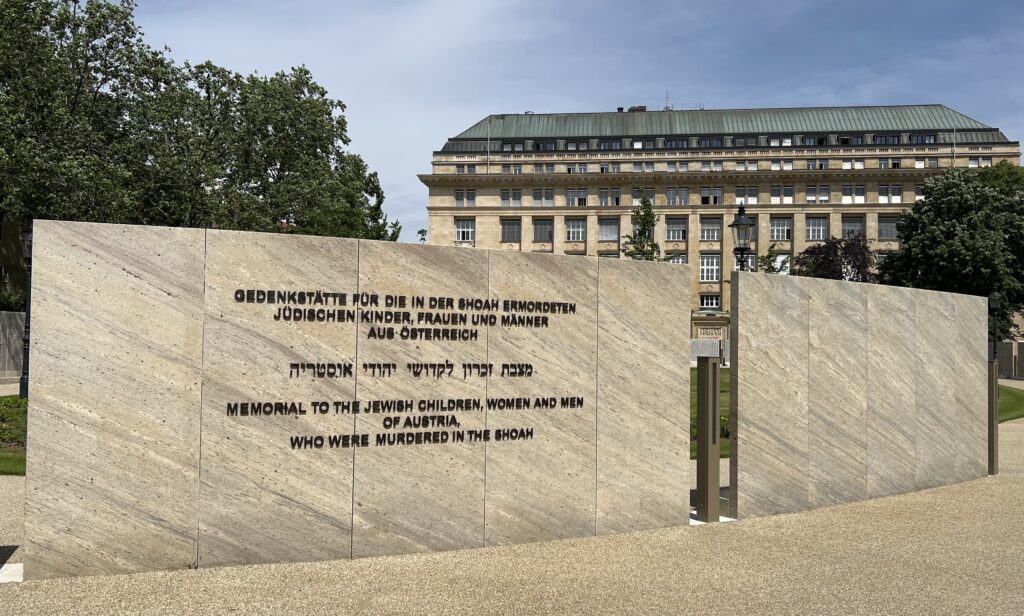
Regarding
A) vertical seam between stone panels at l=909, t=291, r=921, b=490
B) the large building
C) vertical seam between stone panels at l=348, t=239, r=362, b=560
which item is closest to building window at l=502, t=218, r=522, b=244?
the large building

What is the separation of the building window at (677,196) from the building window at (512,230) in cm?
1631

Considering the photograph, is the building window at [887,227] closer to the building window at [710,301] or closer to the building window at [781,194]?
the building window at [781,194]

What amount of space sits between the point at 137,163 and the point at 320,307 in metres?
29.2

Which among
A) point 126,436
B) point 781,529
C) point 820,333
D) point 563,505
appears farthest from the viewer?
point 820,333

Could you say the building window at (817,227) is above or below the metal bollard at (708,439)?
above

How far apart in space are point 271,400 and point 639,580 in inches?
143

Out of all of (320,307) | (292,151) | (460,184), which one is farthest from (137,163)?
(460,184)

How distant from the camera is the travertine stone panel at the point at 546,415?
8.25 m

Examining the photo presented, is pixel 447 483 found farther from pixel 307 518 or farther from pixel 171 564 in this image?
pixel 171 564

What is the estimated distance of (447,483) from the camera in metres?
7.95

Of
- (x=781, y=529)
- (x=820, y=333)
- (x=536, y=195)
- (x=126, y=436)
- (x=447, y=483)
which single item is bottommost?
(x=781, y=529)

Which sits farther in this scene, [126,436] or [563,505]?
[563,505]

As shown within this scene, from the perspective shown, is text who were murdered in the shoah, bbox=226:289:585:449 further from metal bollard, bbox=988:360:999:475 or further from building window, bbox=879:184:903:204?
building window, bbox=879:184:903:204

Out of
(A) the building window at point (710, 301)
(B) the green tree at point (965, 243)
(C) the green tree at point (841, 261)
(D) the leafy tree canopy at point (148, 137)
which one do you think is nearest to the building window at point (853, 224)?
(A) the building window at point (710, 301)
